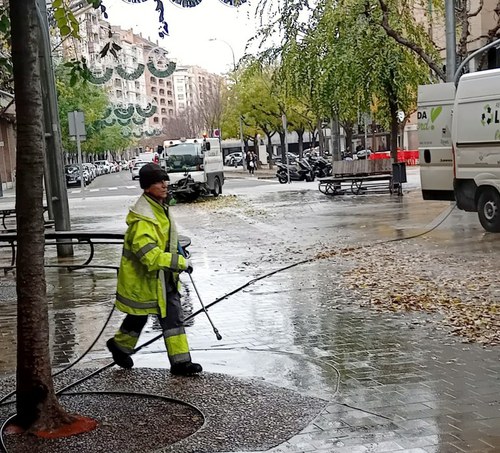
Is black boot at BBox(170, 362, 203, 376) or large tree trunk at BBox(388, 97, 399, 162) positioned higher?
large tree trunk at BBox(388, 97, 399, 162)

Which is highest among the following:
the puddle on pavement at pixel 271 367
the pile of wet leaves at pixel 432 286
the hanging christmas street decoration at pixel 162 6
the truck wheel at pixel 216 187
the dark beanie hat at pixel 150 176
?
the hanging christmas street decoration at pixel 162 6

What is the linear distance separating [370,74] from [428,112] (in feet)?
23.4

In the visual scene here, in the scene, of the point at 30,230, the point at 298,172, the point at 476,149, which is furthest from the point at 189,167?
the point at 30,230

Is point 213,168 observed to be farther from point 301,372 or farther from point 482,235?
point 301,372

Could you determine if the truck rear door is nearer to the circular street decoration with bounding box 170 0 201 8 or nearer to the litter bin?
the circular street decoration with bounding box 170 0 201 8

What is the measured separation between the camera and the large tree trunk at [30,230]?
16.3ft

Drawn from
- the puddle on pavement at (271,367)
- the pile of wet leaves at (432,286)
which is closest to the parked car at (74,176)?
the pile of wet leaves at (432,286)

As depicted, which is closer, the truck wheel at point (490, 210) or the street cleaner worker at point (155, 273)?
the street cleaner worker at point (155, 273)

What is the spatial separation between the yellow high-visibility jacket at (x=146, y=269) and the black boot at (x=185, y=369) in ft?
1.37

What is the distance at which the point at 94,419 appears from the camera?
5172 millimetres

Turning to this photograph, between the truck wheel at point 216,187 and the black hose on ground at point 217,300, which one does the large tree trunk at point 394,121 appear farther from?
the black hose on ground at point 217,300

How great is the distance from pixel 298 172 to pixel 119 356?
34199mm

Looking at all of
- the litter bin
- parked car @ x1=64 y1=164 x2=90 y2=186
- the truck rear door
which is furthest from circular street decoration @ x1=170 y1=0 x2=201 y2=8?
parked car @ x1=64 y1=164 x2=90 y2=186

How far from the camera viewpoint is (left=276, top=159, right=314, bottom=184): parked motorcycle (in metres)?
39.7
